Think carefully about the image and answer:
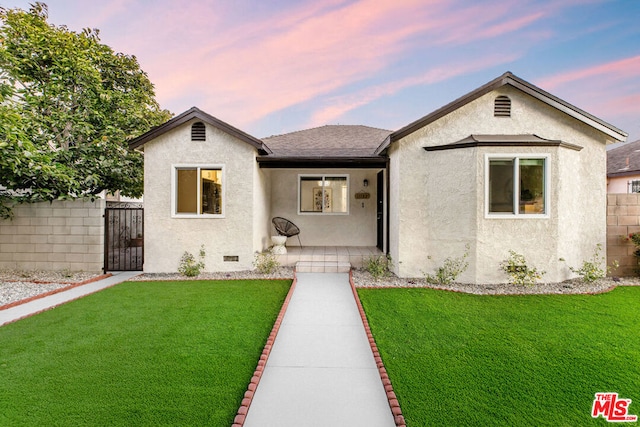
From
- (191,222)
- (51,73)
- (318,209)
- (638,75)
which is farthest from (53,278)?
(638,75)

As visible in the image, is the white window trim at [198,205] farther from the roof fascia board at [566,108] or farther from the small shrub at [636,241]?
the small shrub at [636,241]

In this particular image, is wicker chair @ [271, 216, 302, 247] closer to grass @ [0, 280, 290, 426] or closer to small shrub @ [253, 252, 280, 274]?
small shrub @ [253, 252, 280, 274]

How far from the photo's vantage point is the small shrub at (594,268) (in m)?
7.36

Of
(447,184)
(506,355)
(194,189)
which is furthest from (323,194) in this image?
(506,355)

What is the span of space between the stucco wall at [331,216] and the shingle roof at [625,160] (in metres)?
14.4

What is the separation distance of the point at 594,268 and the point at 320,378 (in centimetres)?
820

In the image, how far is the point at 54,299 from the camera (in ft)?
20.9

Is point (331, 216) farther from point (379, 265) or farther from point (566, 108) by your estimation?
point (566, 108)

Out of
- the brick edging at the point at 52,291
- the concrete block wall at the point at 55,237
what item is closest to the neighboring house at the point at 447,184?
the brick edging at the point at 52,291

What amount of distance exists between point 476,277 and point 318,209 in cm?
585

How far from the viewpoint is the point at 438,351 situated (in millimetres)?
3920

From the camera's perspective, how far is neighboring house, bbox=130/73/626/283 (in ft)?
23.7

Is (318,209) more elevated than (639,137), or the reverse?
(639,137)

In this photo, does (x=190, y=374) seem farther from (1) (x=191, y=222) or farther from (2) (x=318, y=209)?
(2) (x=318, y=209)
